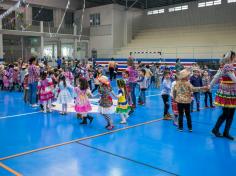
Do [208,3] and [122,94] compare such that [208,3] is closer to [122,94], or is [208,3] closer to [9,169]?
[122,94]

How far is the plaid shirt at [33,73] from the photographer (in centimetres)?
896

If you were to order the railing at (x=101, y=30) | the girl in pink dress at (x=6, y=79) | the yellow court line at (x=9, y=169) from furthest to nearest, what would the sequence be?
the railing at (x=101, y=30) → the girl in pink dress at (x=6, y=79) → the yellow court line at (x=9, y=169)

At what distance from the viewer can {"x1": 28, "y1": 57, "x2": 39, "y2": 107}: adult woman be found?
896 cm

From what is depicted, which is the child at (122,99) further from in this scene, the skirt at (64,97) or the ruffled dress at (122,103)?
the skirt at (64,97)

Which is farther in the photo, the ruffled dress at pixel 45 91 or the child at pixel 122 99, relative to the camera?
the ruffled dress at pixel 45 91

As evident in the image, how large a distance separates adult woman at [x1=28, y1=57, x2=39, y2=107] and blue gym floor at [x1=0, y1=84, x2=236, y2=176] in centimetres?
196

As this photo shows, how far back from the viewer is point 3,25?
2258 centimetres

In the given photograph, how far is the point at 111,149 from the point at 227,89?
8.03 feet

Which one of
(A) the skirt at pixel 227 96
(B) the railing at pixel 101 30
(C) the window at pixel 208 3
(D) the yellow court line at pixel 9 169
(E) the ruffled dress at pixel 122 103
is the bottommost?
(D) the yellow court line at pixel 9 169

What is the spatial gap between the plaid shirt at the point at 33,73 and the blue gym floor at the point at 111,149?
201 centimetres

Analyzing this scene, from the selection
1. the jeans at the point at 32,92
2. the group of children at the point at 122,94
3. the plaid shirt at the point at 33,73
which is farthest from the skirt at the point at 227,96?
the jeans at the point at 32,92

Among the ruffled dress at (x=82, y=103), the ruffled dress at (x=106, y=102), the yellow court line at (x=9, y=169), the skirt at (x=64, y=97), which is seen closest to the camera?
the yellow court line at (x=9, y=169)

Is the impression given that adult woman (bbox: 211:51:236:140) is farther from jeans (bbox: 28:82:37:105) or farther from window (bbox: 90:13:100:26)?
window (bbox: 90:13:100:26)

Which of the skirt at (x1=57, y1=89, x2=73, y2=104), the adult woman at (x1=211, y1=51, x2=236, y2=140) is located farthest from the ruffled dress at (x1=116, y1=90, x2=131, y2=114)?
the adult woman at (x1=211, y1=51, x2=236, y2=140)
